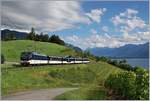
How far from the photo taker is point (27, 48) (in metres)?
57.3

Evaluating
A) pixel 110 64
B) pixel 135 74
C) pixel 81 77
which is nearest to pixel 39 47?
pixel 81 77

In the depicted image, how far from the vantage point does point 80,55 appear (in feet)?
234

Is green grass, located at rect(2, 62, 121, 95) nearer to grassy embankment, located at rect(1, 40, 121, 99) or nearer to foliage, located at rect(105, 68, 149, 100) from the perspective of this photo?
grassy embankment, located at rect(1, 40, 121, 99)

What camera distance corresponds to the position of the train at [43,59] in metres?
51.1

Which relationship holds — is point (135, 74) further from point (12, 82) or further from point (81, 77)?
point (81, 77)

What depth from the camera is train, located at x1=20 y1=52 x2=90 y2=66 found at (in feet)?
168

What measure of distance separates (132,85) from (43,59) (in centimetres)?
2363

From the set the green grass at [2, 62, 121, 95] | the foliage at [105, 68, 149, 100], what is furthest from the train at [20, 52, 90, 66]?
the foliage at [105, 68, 149, 100]

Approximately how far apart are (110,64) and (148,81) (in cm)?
2140

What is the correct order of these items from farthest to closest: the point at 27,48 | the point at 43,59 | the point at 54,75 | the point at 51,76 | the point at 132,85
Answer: the point at 27,48, the point at 43,59, the point at 54,75, the point at 51,76, the point at 132,85

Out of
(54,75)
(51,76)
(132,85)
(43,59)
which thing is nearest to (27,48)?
(43,59)

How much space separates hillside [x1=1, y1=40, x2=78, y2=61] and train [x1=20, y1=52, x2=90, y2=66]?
3.07 feet

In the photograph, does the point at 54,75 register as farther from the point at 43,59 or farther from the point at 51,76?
the point at 43,59

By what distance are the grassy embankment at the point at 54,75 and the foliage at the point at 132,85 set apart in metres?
1.87
